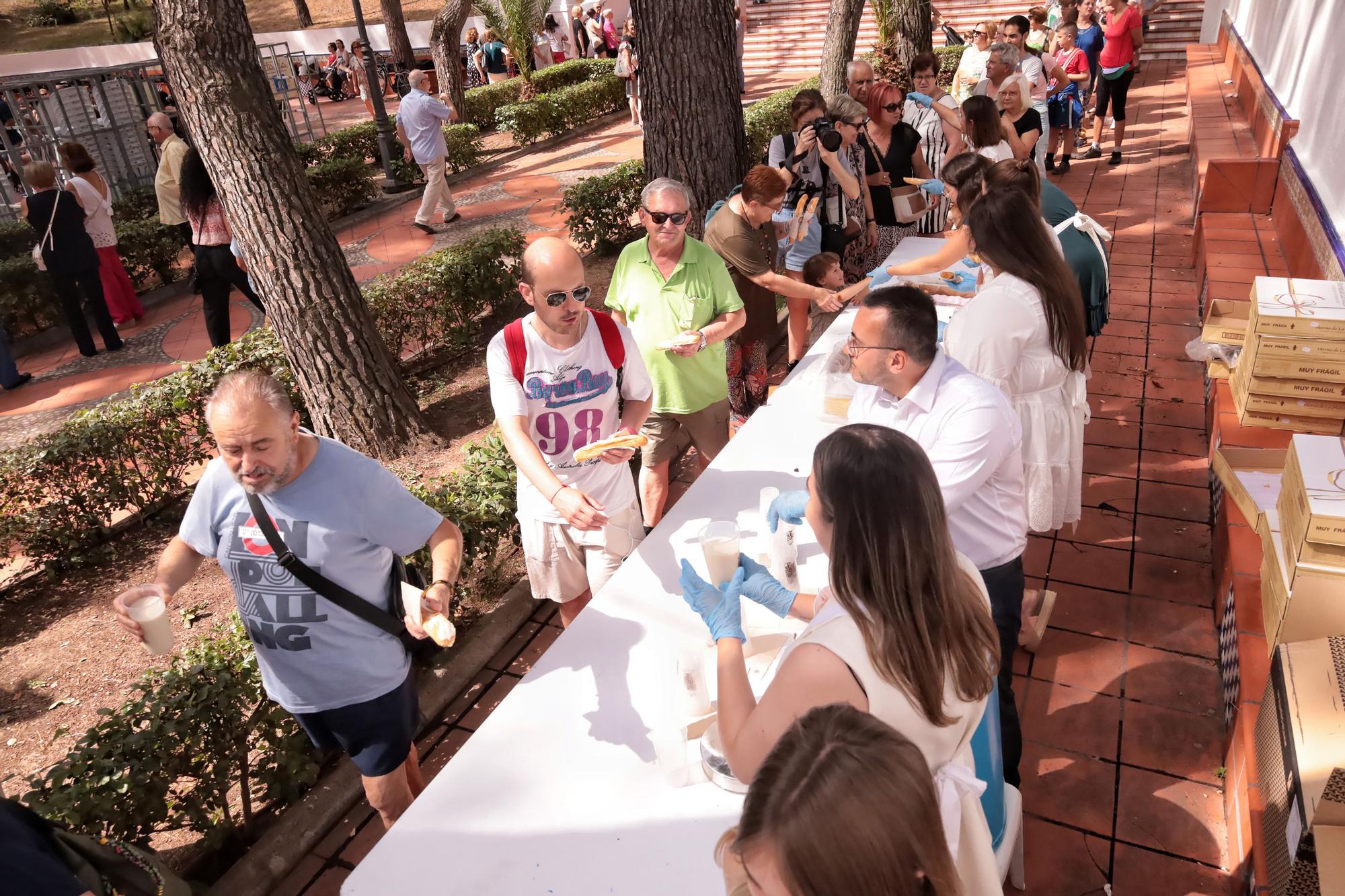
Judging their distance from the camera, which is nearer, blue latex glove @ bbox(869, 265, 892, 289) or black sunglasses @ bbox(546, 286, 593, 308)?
black sunglasses @ bbox(546, 286, 593, 308)

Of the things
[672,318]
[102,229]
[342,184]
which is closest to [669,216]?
[672,318]

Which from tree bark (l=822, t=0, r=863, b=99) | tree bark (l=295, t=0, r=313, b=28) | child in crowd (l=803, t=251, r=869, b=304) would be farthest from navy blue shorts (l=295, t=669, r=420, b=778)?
tree bark (l=295, t=0, r=313, b=28)

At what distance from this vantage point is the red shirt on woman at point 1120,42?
9.55 m

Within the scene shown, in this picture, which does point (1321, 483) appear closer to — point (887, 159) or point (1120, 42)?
point (887, 159)

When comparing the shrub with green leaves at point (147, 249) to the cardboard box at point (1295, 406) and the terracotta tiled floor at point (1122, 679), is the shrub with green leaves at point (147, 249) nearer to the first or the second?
the terracotta tiled floor at point (1122, 679)

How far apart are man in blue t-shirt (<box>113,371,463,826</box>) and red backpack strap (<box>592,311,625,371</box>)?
885 millimetres

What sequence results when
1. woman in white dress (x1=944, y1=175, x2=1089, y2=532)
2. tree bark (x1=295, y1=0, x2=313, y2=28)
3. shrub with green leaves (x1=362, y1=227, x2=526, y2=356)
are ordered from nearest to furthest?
woman in white dress (x1=944, y1=175, x2=1089, y2=532)
shrub with green leaves (x1=362, y1=227, x2=526, y2=356)
tree bark (x1=295, y1=0, x2=313, y2=28)

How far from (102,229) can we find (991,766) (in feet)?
29.3

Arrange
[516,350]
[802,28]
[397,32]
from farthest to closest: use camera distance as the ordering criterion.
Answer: [802,28] < [397,32] < [516,350]

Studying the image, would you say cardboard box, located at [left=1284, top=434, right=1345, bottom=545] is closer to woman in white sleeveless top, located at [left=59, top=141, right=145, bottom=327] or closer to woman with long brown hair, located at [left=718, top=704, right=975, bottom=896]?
woman with long brown hair, located at [left=718, top=704, right=975, bottom=896]

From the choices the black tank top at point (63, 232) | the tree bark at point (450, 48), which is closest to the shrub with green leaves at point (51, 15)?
the tree bark at point (450, 48)

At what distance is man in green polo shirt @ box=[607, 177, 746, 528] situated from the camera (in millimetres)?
3756

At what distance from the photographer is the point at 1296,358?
3.68 meters

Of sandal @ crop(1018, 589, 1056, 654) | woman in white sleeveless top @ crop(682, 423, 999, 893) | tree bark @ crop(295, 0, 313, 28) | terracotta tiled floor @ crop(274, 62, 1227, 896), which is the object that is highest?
tree bark @ crop(295, 0, 313, 28)
